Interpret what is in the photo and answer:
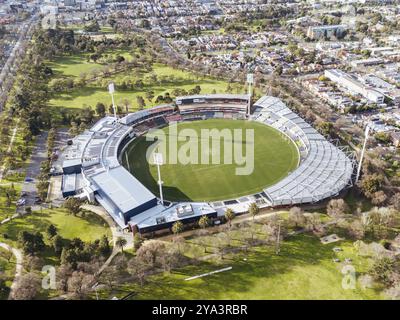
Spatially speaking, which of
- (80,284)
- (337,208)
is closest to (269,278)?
(337,208)

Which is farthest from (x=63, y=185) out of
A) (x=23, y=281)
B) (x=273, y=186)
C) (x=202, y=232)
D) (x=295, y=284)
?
(x=295, y=284)

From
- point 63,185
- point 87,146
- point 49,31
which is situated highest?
point 49,31

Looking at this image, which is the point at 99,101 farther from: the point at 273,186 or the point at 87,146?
the point at 273,186

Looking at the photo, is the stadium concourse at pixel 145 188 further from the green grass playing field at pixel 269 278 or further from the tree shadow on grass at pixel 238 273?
the green grass playing field at pixel 269 278

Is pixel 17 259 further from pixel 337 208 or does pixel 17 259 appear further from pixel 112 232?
pixel 337 208

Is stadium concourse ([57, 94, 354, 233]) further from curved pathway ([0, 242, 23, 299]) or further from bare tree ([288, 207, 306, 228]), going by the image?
curved pathway ([0, 242, 23, 299])
